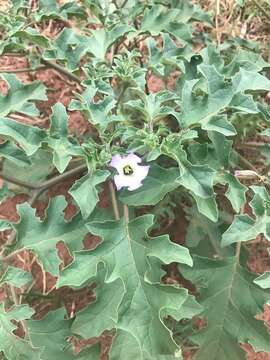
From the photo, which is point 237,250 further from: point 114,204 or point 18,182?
point 18,182

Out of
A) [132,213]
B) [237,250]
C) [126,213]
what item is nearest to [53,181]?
[132,213]

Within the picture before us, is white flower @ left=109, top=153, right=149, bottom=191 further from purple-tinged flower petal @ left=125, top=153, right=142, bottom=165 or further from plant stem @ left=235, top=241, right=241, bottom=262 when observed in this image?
plant stem @ left=235, top=241, right=241, bottom=262

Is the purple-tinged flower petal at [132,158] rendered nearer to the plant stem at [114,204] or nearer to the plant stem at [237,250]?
the plant stem at [114,204]

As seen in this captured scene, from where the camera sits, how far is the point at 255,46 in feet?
8.18

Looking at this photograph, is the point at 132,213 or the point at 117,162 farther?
the point at 132,213

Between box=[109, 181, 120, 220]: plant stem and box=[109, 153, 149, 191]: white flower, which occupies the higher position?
box=[109, 153, 149, 191]: white flower

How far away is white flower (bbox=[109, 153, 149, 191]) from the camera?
5.97 feet

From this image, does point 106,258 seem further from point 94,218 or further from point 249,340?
point 249,340

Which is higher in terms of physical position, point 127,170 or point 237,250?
point 127,170

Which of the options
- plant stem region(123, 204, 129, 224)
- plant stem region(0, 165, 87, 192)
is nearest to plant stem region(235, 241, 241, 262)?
plant stem region(123, 204, 129, 224)

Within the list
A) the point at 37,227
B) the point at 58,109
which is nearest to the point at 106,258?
the point at 37,227

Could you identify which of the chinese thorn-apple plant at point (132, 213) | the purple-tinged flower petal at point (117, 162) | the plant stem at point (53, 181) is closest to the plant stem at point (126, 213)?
the chinese thorn-apple plant at point (132, 213)

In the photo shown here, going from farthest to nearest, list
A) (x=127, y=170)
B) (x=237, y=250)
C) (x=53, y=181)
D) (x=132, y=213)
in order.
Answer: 1. (x=53, y=181)
2. (x=132, y=213)
3. (x=237, y=250)
4. (x=127, y=170)

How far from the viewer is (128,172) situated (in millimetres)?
1821
